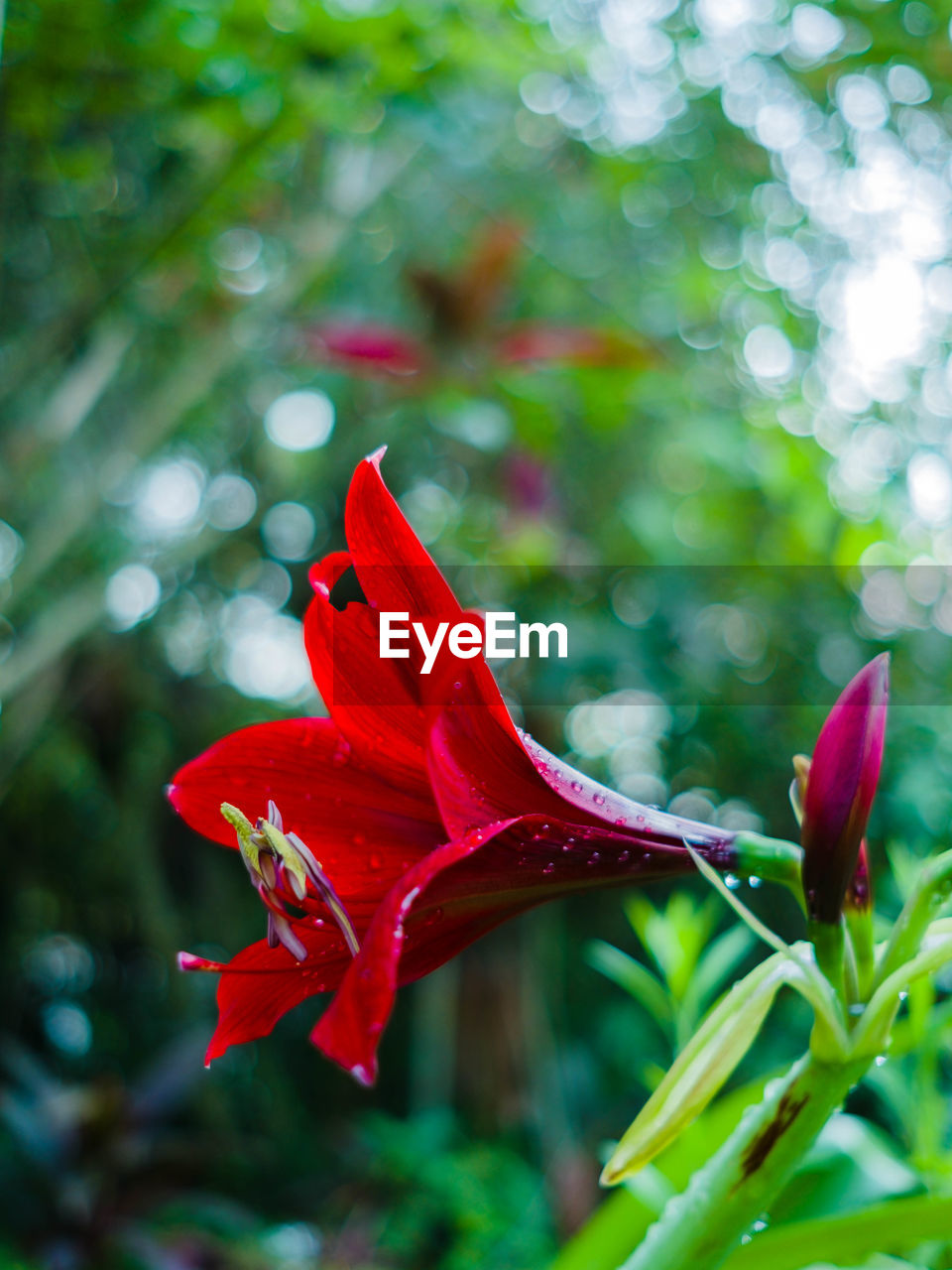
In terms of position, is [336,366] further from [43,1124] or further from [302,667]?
[43,1124]

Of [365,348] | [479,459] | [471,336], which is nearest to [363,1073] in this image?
[365,348]

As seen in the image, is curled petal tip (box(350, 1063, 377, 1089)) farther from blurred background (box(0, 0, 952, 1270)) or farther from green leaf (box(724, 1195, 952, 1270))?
blurred background (box(0, 0, 952, 1270))

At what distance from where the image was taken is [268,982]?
32 cm

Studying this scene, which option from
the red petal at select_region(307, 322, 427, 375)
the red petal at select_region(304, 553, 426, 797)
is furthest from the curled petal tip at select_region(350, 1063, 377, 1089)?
the red petal at select_region(307, 322, 427, 375)

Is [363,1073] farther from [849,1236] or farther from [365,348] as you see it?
[365,348]

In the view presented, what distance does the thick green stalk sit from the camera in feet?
0.94

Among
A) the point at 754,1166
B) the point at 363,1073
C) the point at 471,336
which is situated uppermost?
the point at 363,1073

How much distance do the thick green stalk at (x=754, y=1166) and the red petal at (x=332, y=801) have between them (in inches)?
5.8

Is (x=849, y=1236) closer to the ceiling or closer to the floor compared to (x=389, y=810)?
closer to the floor

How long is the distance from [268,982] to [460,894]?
0.26ft

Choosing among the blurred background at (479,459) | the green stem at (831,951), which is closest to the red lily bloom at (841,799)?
the green stem at (831,951)

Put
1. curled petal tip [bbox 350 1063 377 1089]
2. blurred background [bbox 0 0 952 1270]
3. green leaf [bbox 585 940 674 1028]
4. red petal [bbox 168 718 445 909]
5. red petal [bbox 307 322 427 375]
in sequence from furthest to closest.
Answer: red petal [bbox 307 322 427 375] → blurred background [bbox 0 0 952 1270] → green leaf [bbox 585 940 674 1028] → red petal [bbox 168 718 445 909] → curled petal tip [bbox 350 1063 377 1089]

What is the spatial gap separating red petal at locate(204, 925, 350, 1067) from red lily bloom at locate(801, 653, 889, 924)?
171mm

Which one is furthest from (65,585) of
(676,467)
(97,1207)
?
(676,467)
